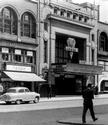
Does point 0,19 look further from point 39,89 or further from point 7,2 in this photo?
point 39,89

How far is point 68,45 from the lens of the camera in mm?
58625

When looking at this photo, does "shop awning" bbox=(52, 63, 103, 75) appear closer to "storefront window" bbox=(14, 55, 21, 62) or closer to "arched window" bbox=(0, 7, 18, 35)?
"storefront window" bbox=(14, 55, 21, 62)

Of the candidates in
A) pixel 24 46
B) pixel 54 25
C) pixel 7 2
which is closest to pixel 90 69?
pixel 54 25

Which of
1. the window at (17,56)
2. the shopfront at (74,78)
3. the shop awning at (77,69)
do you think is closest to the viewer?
the window at (17,56)

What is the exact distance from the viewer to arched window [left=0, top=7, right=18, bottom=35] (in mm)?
48125

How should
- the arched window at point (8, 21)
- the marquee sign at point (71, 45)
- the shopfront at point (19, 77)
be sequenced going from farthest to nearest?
the marquee sign at point (71, 45), the arched window at point (8, 21), the shopfront at point (19, 77)

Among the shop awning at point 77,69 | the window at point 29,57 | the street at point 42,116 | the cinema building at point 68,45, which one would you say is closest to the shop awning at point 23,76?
the window at point 29,57

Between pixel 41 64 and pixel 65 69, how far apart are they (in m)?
3.63

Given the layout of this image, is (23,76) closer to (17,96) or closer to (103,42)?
(17,96)

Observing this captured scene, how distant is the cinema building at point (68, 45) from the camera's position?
179ft

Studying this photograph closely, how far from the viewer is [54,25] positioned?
5600 cm

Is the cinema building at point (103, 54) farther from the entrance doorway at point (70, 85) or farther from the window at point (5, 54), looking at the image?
the window at point (5, 54)

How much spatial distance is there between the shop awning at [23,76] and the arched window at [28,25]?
5910mm

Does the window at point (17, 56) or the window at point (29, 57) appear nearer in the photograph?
the window at point (17, 56)
